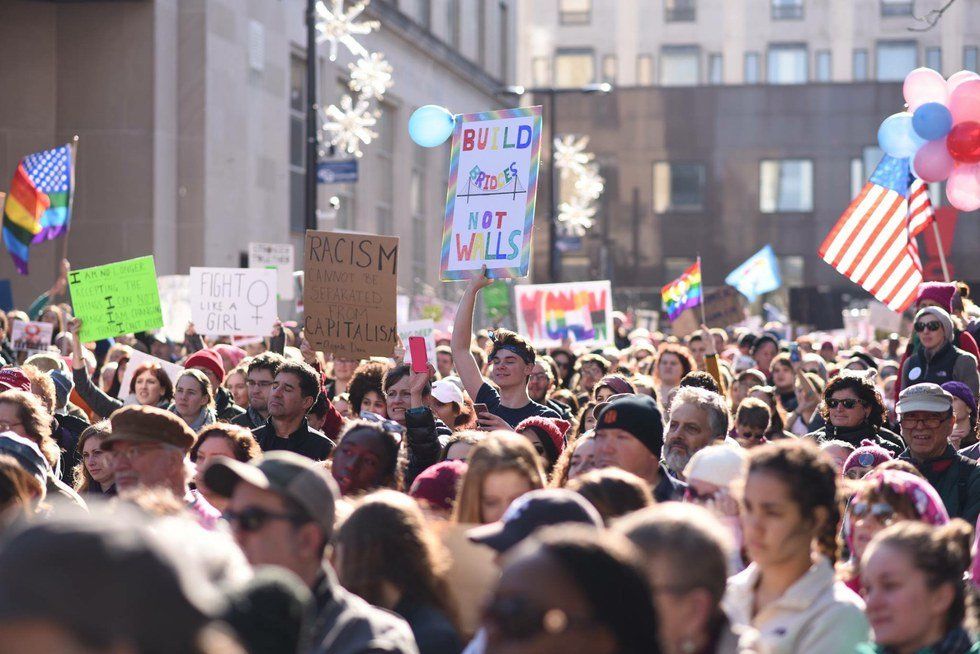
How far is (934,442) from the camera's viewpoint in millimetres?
7555

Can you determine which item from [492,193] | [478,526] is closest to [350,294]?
[492,193]

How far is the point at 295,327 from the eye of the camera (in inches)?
635

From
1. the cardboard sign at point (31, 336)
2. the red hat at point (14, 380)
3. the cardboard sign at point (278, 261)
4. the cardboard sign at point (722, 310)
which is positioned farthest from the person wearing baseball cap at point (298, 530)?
the cardboard sign at point (722, 310)

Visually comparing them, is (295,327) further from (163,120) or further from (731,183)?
(731,183)

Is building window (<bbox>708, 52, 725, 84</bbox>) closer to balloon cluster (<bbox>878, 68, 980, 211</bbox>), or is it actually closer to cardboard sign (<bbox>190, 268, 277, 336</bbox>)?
cardboard sign (<bbox>190, 268, 277, 336</bbox>)

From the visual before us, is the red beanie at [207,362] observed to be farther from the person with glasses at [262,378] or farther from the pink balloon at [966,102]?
the pink balloon at [966,102]

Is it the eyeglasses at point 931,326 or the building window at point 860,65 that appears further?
the building window at point 860,65

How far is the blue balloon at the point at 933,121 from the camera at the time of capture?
12.1 metres

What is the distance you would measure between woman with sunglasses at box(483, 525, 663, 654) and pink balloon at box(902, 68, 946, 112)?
10.4 metres

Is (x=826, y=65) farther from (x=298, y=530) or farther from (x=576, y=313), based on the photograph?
Result: (x=298, y=530)

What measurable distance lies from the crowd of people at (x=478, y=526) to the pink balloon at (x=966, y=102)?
369 cm

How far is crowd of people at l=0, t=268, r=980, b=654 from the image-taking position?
2047 millimetres

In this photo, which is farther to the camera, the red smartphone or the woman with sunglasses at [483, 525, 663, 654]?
the red smartphone

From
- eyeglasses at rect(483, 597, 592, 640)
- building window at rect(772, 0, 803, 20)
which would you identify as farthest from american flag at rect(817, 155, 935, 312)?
building window at rect(772, 0, 803, 20)
